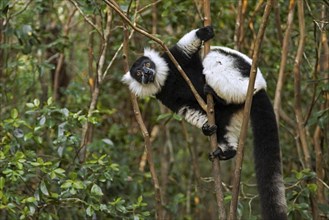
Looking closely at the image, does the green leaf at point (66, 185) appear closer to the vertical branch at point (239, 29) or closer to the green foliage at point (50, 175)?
the green foliage at point (50, 175)

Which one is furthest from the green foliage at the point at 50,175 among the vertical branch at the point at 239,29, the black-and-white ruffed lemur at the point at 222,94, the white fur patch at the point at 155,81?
the vertical branch at the point at 239,29

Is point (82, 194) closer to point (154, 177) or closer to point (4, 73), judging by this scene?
point (154, 177)

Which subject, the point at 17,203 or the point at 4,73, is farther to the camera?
the point at 4,73

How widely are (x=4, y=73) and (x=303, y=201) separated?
3.33 metres

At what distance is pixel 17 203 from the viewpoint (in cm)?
437

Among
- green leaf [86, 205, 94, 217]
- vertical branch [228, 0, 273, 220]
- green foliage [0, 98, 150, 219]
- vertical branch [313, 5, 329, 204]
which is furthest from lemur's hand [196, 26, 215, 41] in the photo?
green leaf [86, 205, 94, 217]

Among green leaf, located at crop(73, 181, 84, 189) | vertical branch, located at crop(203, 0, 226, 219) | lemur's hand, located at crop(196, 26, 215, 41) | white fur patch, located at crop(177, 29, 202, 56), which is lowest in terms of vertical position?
green leaf, located at crop(73, 181, 84, 189)

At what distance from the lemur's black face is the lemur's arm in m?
0.24

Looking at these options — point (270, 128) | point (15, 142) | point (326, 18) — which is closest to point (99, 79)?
point (15, 142)

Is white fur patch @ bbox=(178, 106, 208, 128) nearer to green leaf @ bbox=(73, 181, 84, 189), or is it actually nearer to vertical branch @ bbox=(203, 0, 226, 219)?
vertical branch @ bbox=(203, 0, 226, 219)

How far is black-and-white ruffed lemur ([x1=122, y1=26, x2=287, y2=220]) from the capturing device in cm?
388

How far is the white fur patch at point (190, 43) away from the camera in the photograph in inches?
173

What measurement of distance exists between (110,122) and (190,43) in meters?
3.43

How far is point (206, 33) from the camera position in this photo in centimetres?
421
